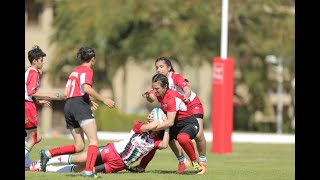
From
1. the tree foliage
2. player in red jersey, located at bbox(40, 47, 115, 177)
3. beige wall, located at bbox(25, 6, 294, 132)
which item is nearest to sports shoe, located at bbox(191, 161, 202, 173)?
player in red jersey, located at bbox(40, 47, 115, 177)

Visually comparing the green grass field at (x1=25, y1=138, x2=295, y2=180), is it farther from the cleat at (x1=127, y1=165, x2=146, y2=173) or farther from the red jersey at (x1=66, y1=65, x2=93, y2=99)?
the red jersey at (x1=66, y1=65, x2=93, y2=99)

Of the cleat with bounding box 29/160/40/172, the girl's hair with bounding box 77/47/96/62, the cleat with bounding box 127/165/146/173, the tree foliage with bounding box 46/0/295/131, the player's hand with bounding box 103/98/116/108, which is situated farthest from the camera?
the tree foliage with bounding box 46/0/295/131

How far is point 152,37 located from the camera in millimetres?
47812

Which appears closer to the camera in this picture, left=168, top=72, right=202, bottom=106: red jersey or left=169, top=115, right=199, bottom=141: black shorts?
left=169, top=115, right=199, bottom=141: black shorts

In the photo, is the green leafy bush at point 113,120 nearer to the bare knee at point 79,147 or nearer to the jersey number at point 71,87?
the bare knee at point 79,147

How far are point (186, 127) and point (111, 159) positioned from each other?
4.75ft

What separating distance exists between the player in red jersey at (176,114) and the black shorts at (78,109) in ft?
4.72

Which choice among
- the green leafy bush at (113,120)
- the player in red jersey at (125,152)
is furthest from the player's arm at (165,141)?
the green leafy bush at (113,120)

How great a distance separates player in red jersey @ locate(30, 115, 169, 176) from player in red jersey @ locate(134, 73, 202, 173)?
0.23 metres

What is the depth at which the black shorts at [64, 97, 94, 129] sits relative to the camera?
13.3m
